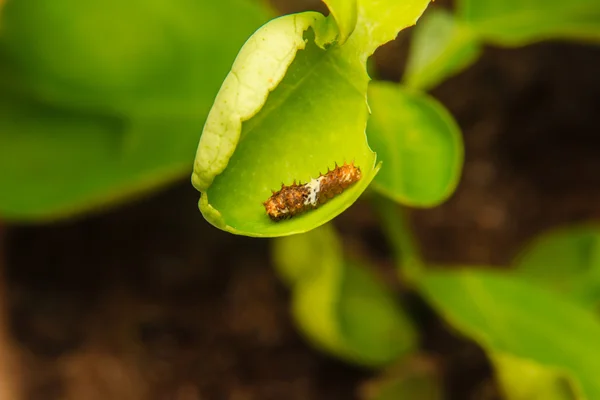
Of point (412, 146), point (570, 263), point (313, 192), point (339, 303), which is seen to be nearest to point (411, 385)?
point (339, 303)

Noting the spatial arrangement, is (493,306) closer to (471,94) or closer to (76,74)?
(471,94)

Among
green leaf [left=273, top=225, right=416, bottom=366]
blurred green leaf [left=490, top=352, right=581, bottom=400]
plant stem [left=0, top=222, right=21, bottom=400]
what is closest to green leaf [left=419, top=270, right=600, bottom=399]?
blurred green leaf [left=490, top=352, right=581, bottom=400]

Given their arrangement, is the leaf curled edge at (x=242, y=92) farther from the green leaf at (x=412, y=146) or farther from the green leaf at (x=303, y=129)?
the green leaf at (x=412, y=146)

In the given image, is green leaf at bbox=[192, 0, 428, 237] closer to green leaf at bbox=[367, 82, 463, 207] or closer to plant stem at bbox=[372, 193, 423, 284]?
green leaf at bbox=[367, 82, 463, 207]

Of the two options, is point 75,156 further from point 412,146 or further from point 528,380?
point 528,380

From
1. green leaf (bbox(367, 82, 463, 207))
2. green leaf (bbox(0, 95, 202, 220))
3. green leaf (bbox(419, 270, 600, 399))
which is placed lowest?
green leaf (bbox(419, 270, 600, 399))
